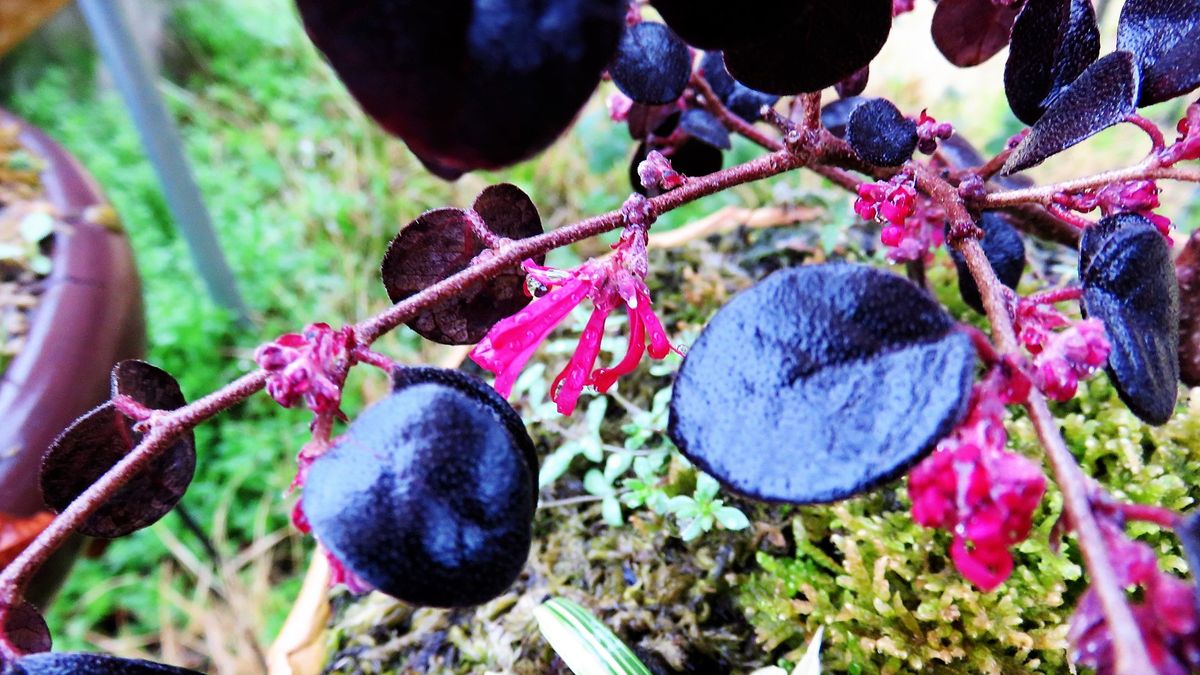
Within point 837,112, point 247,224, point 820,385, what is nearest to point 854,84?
point 837,112

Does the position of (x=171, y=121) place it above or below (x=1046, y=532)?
below

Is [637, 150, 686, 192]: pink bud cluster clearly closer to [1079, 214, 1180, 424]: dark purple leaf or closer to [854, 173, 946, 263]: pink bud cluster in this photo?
[854, 173, 946, 263]: pink bud cluster

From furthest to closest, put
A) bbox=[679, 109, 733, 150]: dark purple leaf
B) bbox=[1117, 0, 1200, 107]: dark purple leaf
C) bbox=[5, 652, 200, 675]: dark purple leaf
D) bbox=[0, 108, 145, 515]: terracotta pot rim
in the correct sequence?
bbox=[0, 108, 145, 515]: terracotta pot rim → bbox=[679, 109, 733, 150]: dark purple leaf → bbox=[1117, 0, 1200, 107]: dark purple leaf → bbox=[5, 652, 200, 675]: dark purple leaf


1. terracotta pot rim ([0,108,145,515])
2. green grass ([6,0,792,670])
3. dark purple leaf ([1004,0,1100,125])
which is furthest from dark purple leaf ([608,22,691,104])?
terracotta pot rim ([0,108,145,515])

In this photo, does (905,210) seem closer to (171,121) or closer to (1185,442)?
(1185,442)

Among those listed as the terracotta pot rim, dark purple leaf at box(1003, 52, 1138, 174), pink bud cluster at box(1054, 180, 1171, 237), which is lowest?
the terracotta pot rim

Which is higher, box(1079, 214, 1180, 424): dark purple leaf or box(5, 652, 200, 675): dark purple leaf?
box(1079, 214, 1180, 424): dark purple leaf

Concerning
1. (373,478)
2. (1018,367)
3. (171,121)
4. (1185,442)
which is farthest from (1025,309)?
(171,121)

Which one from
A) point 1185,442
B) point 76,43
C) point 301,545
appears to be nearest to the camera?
point 1185,442
